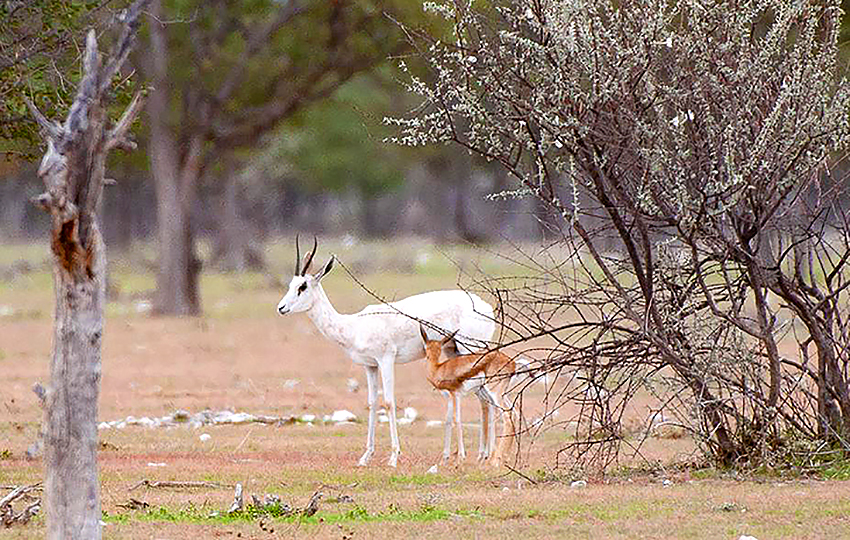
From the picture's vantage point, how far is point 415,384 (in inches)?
882

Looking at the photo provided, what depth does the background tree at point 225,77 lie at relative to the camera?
106ft

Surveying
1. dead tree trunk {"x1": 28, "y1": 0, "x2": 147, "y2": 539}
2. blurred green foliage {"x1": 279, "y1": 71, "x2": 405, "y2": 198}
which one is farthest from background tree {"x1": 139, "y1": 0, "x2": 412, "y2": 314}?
dead tree trunk {"x1": 28, "y1": 0, "x2": 147, "y2": 539}

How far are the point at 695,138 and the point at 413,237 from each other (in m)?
74.7

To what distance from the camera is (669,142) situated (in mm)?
11203

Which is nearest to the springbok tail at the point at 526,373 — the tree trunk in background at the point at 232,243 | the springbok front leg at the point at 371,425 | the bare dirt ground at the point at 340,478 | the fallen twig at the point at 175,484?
the bare dirt ground at the point at 340,478

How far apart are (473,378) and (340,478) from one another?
1.48 m

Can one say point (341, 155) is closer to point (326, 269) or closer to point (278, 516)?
point (326, 269)

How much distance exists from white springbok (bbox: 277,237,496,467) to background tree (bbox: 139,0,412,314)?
59.1ft

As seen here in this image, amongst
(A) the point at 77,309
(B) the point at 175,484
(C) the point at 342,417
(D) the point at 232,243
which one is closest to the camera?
(A) the point at 77,309

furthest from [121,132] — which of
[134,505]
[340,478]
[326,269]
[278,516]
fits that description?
[326,269]

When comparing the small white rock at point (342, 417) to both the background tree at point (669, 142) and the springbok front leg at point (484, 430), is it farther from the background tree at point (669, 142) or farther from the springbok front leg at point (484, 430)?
the background tree at point (669, 142)

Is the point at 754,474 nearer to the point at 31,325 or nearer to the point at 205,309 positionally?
the point at 31,325

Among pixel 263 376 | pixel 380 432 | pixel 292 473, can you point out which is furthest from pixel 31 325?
pixel 292 473

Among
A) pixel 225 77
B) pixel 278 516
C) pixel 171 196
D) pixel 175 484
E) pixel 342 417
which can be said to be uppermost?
pixel 225 77
